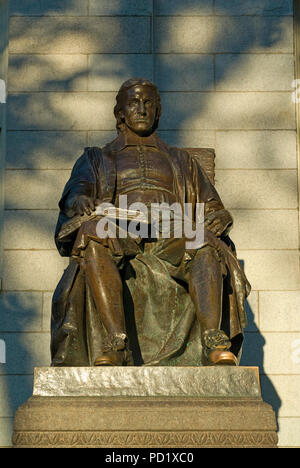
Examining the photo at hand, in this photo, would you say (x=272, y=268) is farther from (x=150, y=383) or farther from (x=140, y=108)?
(x=150, y=383)

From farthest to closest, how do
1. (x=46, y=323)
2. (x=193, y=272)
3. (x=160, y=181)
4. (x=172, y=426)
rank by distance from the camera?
(x=46, y=323) < (x=160, y=181) < (x=193, y=272) < (x=172, y=426)

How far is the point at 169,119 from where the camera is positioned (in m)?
7.95

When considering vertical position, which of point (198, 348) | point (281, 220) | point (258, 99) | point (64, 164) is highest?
point (258, 99)

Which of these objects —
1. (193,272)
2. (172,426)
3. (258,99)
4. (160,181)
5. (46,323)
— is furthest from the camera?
(258,99)

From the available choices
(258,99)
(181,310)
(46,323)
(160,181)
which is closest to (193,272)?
(181,310)

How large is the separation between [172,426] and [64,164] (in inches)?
143

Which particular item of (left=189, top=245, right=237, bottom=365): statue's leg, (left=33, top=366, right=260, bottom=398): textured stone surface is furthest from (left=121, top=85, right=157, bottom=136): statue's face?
(left=33, top=366, right=260, bottom=398): textured stone surface

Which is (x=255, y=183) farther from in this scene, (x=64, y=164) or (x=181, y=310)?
(x=181, y=310)

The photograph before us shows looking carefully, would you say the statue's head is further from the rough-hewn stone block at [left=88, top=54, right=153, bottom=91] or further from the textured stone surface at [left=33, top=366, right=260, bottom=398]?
the textured stone surface at [left=33, top=366, right=260, bottom=398]

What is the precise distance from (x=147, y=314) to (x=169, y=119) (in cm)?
266

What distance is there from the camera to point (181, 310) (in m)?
5.74

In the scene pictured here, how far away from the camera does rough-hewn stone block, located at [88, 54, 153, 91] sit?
26.3 feet

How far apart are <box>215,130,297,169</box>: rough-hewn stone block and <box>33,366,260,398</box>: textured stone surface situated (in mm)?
3215

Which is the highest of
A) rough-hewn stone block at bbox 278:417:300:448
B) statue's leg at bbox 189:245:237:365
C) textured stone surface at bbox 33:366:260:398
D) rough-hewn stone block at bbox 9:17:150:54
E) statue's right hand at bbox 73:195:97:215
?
rough-hewn stone block at bbox 9:17:150:54
